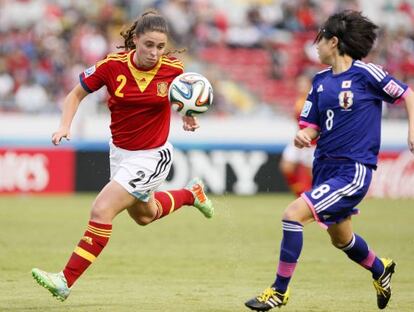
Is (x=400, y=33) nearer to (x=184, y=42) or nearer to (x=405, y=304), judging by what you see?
(x=184, y=42)

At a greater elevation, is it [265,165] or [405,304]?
[405,304]

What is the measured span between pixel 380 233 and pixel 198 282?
5252 millimetres

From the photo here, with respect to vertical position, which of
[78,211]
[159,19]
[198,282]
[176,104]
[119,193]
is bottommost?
[78,211]

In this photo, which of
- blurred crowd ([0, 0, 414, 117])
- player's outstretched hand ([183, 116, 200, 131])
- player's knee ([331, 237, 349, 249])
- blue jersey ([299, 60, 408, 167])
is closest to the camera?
blue jersey ([299, 60, 408, 167])

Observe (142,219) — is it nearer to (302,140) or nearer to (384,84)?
(302,140)

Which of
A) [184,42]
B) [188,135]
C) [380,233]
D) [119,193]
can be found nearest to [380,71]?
[119,193]

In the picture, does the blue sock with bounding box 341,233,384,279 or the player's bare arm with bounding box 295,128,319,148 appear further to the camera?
the blue sock with bounding box 341,233,384,279

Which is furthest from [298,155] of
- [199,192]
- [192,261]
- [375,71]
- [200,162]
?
[375,71]

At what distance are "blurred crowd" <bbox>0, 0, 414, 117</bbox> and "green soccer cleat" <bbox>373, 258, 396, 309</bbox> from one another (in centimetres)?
1318

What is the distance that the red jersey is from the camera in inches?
321

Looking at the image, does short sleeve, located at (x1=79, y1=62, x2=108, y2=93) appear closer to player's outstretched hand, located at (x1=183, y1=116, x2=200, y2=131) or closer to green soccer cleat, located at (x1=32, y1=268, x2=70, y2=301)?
player's outstretched hand, located at (x1=183, y1=116, x2=200, y2=131)

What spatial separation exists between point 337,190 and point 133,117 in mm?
1892

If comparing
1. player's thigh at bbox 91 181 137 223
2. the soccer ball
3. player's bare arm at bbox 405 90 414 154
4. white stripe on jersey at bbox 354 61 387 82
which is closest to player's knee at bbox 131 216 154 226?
player's thigh at bbox 91 181 137 223

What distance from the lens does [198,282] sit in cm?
927
